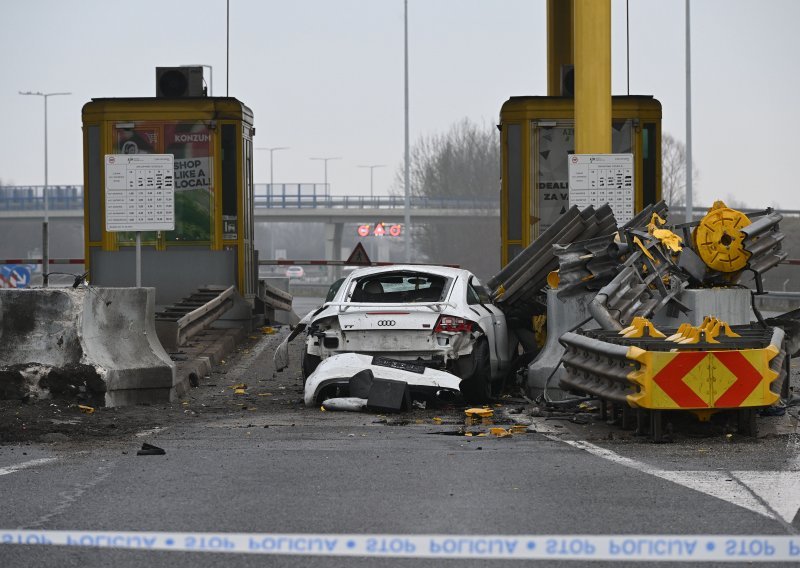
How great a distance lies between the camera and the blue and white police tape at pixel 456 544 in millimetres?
6047

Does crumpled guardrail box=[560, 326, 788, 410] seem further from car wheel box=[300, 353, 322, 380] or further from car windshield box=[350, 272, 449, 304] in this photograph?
car windshield box=[350, 272, 449, 304]

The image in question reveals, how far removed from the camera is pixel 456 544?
20.6 feet

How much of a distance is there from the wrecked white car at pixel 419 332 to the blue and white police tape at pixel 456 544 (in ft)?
21.0

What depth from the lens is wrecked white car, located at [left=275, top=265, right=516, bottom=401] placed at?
1284 centimetres

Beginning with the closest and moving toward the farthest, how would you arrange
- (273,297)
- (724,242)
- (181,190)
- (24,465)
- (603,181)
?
(24,465) → (724,242) → (603,181) → (181,190) → (273,297)

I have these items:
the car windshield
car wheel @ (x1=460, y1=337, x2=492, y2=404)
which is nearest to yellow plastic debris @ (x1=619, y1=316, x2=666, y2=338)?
car wheel @ (x1=460, y1=337, x2=492, y2=404)

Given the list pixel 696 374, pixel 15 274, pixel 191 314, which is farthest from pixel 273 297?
pixel 696 374

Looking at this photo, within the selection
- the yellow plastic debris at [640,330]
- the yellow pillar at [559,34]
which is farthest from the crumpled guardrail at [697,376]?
the yellow pillar at [559,34]

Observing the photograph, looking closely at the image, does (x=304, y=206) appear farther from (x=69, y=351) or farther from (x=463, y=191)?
(x=69, y=351)

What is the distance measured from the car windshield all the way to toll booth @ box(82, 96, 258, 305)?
7.60 m

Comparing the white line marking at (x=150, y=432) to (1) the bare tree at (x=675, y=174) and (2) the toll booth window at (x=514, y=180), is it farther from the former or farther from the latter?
(1) the bare tree at (x=675, y=174)

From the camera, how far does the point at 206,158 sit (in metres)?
21.2

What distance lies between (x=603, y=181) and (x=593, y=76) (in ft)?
6.52

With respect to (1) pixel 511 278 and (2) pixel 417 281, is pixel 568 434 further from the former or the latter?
(1) pixel 511 278
